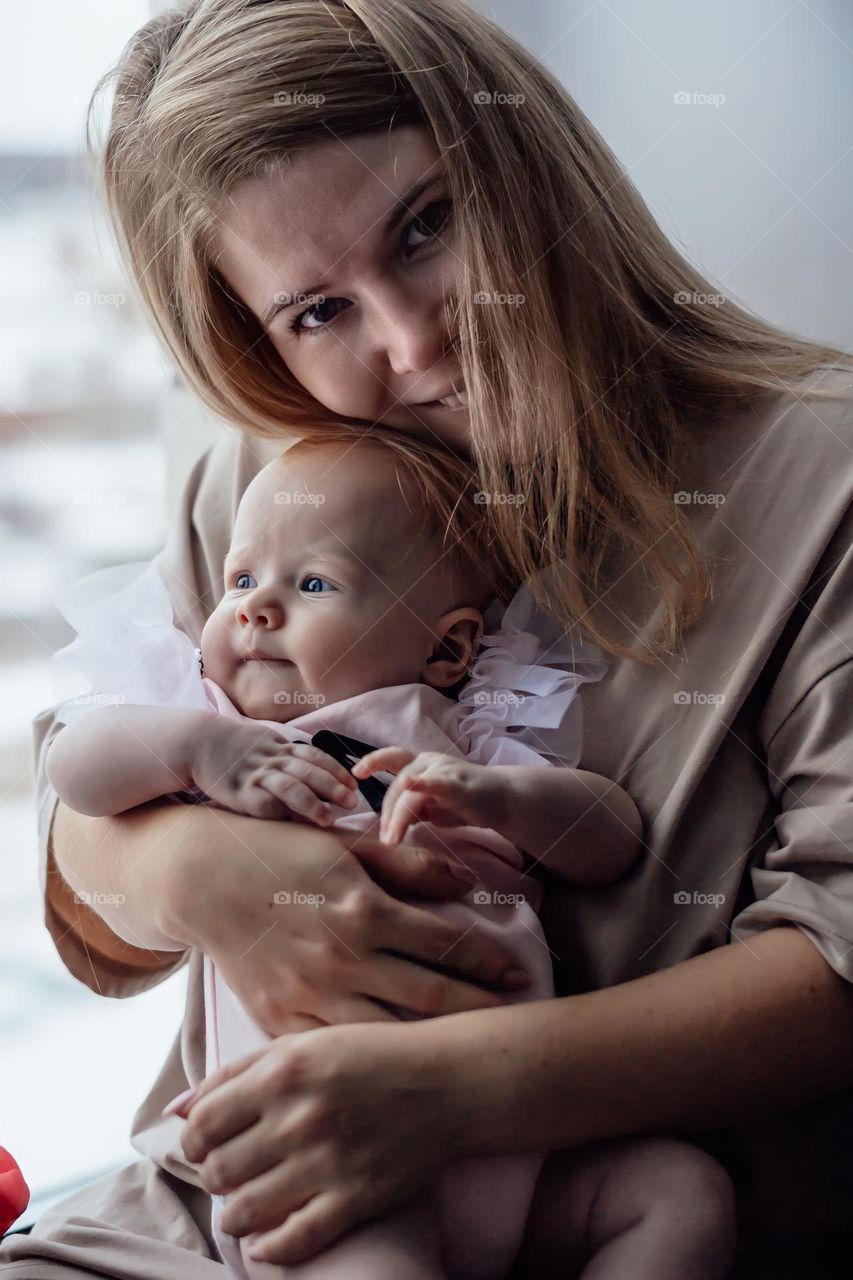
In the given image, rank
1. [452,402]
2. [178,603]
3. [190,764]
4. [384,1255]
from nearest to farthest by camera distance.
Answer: [384,1255] → [190,764] → [452,402] → [178,603]

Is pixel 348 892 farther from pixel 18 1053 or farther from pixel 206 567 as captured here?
pixel 18 1053

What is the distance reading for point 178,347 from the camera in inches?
36.7

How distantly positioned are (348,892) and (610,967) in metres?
0.17

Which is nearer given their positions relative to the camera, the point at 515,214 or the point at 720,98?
the point at 515,214

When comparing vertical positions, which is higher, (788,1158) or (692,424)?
(692,424)

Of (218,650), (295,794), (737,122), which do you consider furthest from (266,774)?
(737,122)

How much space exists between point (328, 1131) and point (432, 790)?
0.20 meters

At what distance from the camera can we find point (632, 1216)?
0.62 m

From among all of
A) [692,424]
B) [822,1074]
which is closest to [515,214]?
[692,424]

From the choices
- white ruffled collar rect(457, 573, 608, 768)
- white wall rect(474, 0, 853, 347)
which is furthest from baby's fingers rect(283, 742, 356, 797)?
white wall rect(474, 0, 853, 347)

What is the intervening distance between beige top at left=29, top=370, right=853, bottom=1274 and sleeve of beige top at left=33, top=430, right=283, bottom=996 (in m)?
0.37

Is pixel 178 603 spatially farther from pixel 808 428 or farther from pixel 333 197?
pixel 808 428

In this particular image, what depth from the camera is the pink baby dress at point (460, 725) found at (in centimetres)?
65

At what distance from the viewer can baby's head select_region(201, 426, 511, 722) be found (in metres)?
0.77
